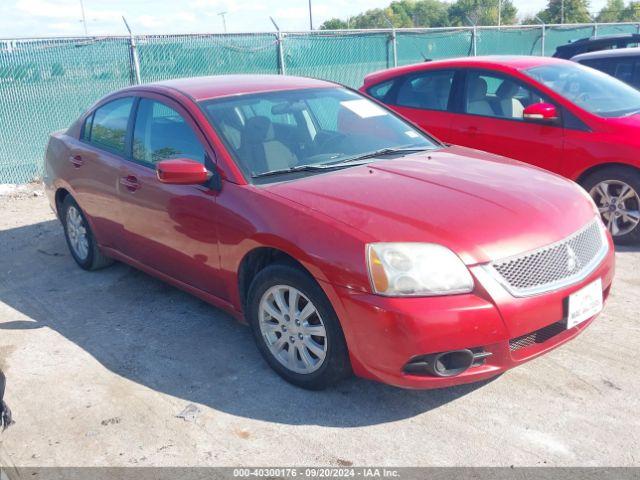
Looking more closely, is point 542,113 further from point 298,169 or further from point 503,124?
point 298,169

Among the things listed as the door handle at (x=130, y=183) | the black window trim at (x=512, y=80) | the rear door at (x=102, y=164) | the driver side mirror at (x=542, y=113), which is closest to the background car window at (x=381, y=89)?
the black window trim at (x=512, y=80)

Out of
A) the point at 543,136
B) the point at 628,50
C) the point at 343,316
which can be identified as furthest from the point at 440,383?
the point at 628,50

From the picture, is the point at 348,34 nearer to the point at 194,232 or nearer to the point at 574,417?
the point at 194,232

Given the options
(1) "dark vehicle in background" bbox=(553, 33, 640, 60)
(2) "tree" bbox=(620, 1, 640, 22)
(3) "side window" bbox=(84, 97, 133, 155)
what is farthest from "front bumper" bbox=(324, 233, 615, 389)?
(2) "tree" bbox=(620, 1, 640, 22)

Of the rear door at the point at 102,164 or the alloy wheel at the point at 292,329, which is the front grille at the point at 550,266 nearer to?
the alloy wheel at the point at 292,329

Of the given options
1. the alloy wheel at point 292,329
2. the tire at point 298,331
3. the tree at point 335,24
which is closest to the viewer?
the tire at point 298,331

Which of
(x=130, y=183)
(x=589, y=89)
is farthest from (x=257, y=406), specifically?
(x=589, y=89)

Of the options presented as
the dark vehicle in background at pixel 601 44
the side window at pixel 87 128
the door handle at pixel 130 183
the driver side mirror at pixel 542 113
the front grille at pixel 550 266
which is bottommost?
the front grille at pixel 550 266

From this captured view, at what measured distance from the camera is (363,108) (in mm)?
4785

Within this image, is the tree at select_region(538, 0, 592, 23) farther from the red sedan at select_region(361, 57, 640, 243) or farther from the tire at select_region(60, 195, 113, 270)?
the tire at select_region(60, 195, 113, 270)

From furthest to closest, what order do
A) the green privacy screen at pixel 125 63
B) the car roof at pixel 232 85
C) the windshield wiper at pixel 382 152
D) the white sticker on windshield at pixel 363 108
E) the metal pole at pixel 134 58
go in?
the metal pole at pixel 134 58 → the green privacy screen at pixel 125 63 → the white sticker on windshield at pixel 363 108 → the car roof at pixel 232 85 → the windshield wiper at pixel 382 152

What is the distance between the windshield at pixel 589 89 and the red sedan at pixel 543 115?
0.04 feet

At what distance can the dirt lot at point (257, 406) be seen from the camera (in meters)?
3.05

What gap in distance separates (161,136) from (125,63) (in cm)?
621
